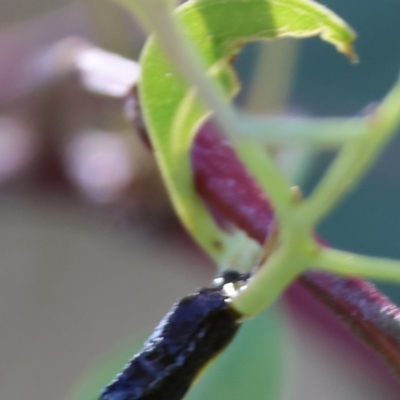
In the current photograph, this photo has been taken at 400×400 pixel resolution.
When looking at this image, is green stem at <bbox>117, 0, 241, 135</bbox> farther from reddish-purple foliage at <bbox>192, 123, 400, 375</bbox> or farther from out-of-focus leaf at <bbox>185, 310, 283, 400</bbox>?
out-of-focus leaf at <bbox>185, 310, 283, 400</bbox>

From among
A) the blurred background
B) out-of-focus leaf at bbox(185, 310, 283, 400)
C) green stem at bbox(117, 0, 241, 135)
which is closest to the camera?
green stem at bbox(117, 0, 241, 135)

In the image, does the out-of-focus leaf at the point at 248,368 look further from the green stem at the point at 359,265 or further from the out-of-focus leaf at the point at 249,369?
the green stem at the point at 359,265

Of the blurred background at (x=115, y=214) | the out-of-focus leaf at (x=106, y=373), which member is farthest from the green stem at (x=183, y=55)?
the out-of-focus leaf at (x=106, y=373)

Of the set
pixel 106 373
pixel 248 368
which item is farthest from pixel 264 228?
pixel 106 373

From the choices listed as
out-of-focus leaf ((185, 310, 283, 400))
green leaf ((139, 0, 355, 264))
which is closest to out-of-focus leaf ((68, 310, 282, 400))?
out-of-focus leaf ((185, 310, 283, 400))

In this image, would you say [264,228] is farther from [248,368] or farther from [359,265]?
[248,368]
